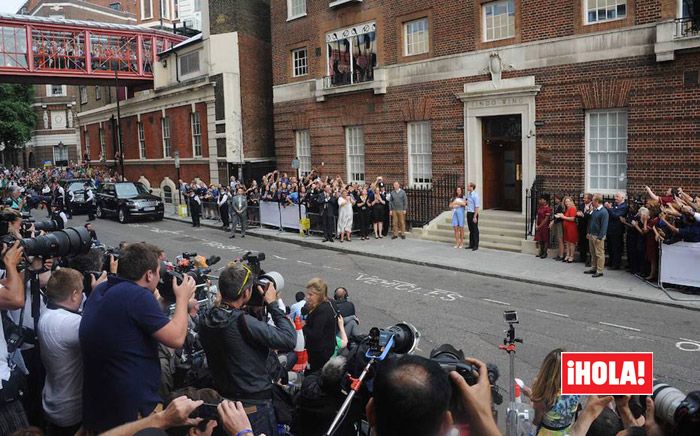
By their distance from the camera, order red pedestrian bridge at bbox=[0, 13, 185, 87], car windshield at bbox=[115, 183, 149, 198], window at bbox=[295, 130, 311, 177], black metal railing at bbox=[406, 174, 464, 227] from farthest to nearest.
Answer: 1. red pedestrian bridge at bbox=[0, 13, 185, 87]
2. car windshield at bbox=[115, 183, 149, 198]
3. window at bbox=[295, 130, 311, 177]
4. black metal railing at bbox=[406, 174, 464, 227]

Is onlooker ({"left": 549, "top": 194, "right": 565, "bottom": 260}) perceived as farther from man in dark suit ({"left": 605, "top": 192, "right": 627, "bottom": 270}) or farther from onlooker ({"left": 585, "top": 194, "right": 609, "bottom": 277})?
man in dark suit ({"left": 605, "top": 192, "right": 627, "bottom": 270})

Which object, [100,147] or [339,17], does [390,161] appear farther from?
[100,147]

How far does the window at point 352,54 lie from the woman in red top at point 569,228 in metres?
10.3

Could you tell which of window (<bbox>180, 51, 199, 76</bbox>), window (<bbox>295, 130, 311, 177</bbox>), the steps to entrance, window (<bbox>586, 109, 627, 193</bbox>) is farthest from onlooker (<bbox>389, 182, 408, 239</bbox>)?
window (<bbox>180, 51, 199, 76</bbox>)

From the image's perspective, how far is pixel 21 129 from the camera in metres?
46.7

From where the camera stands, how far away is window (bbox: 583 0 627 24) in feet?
52.3

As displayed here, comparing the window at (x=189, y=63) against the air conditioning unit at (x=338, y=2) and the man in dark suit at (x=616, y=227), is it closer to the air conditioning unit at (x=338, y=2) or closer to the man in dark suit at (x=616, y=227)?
the air conditioning unit at (x=338, y=2)

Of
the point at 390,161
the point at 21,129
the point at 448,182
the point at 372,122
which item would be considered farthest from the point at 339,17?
the point at 21,129

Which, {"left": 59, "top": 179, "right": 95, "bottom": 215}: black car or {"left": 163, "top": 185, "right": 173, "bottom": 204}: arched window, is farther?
{"left": 163, "top": 185, "right": 173, "bottom": 204}: arched window

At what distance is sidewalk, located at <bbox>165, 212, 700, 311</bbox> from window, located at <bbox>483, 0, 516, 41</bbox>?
22.2ft

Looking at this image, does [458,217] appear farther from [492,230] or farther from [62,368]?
[62,368]

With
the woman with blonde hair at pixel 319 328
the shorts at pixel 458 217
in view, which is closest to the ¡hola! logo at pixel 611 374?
the woman with blonde hair at pixel 319 328

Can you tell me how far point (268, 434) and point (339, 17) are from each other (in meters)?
21.9

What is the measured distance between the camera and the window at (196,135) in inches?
1297
